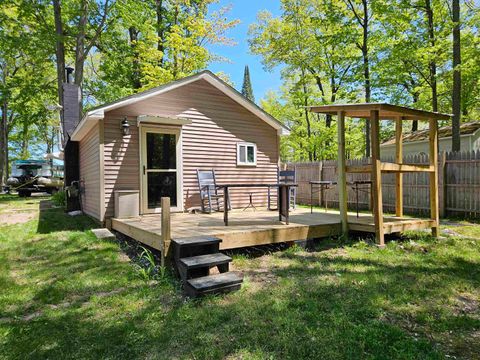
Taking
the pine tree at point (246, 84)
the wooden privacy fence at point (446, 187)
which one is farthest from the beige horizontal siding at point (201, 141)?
the pine tree at point (246, 84)

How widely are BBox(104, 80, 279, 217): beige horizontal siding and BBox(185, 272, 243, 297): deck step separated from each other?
4.27 meters

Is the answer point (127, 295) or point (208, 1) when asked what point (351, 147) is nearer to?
point (208, 1)

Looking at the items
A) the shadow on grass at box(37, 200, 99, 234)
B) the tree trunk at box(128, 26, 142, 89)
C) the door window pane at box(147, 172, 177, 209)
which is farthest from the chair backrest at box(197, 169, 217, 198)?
the tree trunk at box(128, 26, 142, 89)

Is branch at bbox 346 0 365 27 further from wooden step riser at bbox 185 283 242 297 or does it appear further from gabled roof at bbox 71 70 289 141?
wooden step riser at bbox 185 283 242 297

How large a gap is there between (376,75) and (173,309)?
14365mm

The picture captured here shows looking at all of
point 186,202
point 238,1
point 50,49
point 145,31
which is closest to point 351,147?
point 238,1

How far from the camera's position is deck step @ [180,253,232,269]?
12.0 ft

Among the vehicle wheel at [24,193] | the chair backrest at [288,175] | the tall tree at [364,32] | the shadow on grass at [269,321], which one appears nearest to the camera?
the shadow on grass at [269,321]

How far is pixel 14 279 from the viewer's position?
4.19 meters

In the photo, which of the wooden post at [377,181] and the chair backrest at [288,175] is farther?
the chair backrest at [288,175]

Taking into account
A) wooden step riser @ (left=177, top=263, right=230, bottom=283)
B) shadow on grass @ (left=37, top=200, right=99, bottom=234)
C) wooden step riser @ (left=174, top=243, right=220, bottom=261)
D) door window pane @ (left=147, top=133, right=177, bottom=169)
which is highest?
door window pane @ (left=147, top=133, right=177, bottom=169)

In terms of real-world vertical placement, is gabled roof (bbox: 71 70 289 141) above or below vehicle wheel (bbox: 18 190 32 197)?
above

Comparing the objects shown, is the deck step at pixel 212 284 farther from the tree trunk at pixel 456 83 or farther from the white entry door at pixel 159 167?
the tree trunk at pixel 456 83

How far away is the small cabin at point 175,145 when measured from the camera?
7.07m
